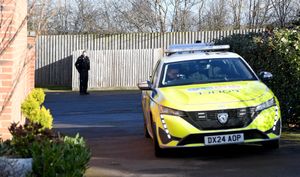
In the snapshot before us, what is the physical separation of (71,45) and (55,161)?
2828 cm

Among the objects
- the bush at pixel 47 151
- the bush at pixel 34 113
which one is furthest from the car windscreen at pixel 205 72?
the bush at pixel 47 151

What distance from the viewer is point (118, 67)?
32.1 meters

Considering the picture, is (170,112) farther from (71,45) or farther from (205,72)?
(71,45)

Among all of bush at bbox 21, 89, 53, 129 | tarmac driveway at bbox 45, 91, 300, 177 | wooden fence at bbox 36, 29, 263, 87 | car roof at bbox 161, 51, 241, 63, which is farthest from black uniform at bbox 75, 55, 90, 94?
bush at bbox 21, 89, 53, 129

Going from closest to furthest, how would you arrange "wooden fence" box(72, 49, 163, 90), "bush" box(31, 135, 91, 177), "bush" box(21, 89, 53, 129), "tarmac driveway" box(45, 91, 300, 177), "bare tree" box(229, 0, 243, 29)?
"bush" box(31, 135, 91, 177) < "tarmac driveway" box(45, 91, 300, 177) < "bush" box(21, 89, 53, 129) < "wooden fence" box(72, 49, 163, 90) < "bare tree" box(229, 0, 243, 29)

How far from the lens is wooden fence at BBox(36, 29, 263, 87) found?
33.3 m

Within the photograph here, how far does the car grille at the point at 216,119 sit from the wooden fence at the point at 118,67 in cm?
2285

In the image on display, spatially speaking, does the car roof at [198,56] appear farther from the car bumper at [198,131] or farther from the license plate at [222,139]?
the license plate at [222,139]

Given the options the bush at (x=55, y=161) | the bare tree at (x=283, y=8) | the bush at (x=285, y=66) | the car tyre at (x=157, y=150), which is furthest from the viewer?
Result: the bare tree at (x=283, y=8)

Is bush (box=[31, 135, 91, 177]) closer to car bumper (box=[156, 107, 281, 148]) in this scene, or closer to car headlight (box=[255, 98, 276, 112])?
car bumper (box=[156, 107, 281, 148])

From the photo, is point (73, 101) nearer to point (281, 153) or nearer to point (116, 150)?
point (116, 150)

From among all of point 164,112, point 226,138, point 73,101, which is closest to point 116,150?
point 164,112

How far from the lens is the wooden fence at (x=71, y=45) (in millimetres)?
33312

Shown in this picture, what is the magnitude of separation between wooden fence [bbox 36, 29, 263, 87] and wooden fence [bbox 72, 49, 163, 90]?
1655mm
